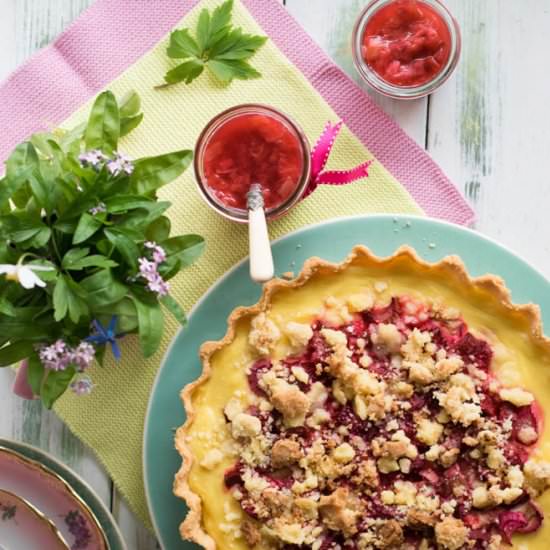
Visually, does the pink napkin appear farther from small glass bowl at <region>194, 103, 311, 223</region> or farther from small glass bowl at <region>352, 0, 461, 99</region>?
small glass bowl at <region>194, 103, 311, 223</region>

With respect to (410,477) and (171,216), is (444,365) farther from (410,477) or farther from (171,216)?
(171,216)

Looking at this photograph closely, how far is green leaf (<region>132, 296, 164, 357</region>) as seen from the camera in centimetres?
191

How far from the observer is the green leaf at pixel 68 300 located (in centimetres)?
177

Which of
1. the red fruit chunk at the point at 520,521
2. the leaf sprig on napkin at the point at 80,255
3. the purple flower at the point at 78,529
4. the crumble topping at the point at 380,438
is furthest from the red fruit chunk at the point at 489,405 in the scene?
the purple flower at the point at 78,529

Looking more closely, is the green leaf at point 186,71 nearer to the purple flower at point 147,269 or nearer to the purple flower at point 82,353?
the purple flower at point 147,269

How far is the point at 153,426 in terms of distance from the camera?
2.19 m

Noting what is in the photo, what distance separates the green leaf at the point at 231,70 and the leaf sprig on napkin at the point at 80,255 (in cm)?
40

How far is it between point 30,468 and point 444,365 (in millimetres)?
981

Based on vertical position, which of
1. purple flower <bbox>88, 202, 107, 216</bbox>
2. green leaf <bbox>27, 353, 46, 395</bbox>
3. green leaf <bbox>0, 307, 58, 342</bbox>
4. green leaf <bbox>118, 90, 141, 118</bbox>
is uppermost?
green leaf <bbox>118, 90, 141, 118</bbox>

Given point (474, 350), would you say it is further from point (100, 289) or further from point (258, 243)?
point (100, 289)

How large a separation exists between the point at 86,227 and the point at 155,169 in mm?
232

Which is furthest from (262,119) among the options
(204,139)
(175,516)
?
(175,516)

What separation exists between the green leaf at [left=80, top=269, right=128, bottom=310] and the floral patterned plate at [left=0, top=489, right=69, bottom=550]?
24.8 inches

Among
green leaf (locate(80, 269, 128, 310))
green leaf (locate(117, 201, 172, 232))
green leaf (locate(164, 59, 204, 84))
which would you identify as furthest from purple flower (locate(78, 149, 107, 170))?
green leaf (locate(164, 59, 204, 84))
